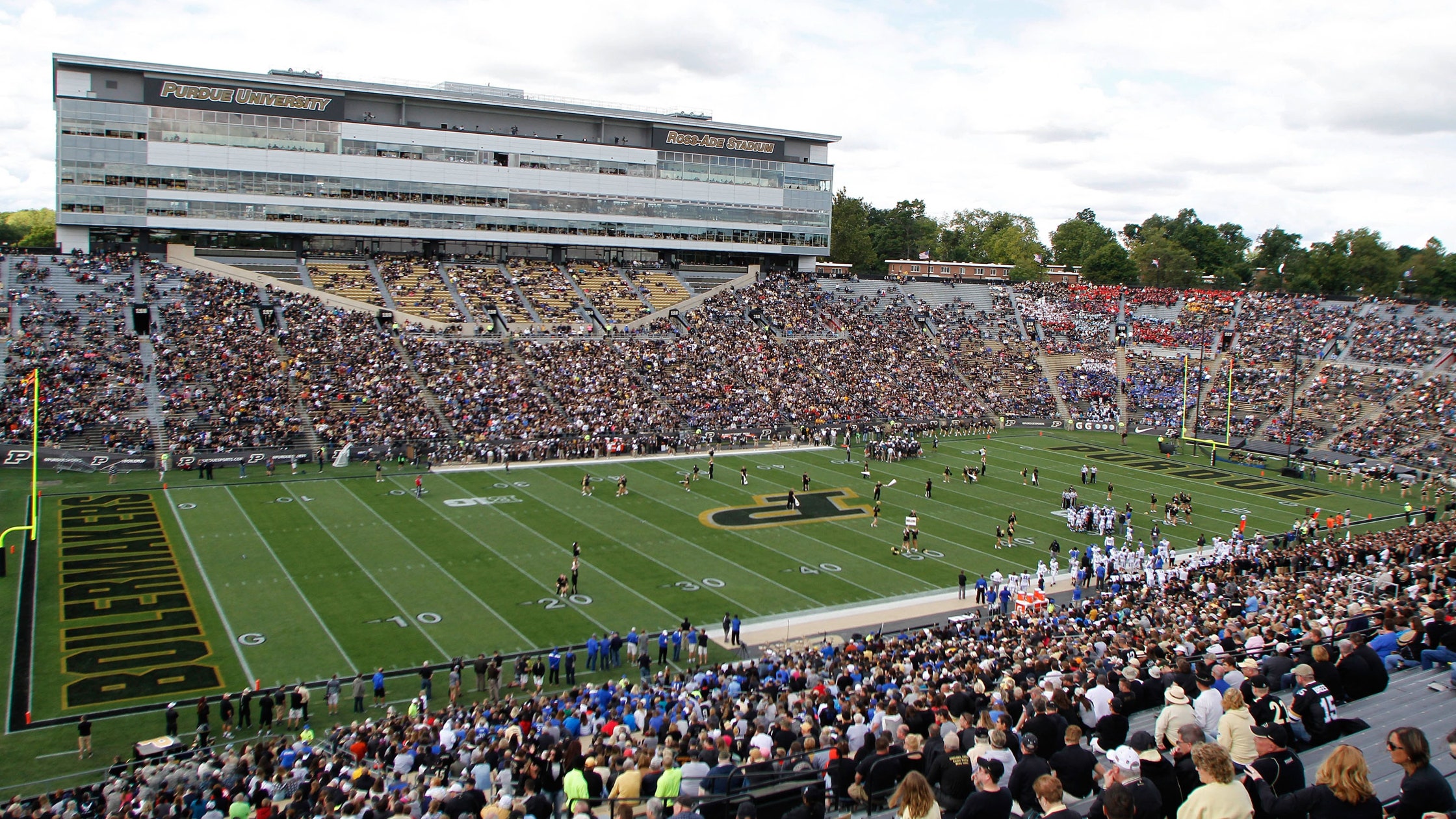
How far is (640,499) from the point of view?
3509cm

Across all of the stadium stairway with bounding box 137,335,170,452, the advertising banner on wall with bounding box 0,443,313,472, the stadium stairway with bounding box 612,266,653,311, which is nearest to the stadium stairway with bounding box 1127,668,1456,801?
the advertising banner on wall with bounding box 0,443,313,472

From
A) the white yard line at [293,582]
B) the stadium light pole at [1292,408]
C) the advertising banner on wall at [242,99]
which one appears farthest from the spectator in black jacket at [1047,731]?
the advertising banner on wall at [242,99]

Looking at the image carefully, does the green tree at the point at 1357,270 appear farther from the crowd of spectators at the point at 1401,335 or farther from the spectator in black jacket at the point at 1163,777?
the spectator in black jacket at the point at 1163,777

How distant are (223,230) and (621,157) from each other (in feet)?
78.7

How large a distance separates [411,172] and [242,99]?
9.50m

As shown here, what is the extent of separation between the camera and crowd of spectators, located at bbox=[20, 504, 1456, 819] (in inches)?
262

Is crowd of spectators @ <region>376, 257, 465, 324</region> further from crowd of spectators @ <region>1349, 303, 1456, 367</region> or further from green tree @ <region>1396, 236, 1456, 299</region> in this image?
green tree @ <region>1396, 236, 1456, 299</region>

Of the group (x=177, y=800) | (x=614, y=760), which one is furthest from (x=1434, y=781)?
(x=177, y=800)

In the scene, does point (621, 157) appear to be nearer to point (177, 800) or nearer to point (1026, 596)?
point (1026, 596)

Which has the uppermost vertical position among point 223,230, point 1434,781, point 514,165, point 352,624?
point 514,165

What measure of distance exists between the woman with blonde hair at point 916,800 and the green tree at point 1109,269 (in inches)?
4049

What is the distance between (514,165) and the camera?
61781mm

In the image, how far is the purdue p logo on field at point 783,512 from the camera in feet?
106

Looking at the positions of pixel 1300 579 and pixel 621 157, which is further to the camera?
pixel 621 157
